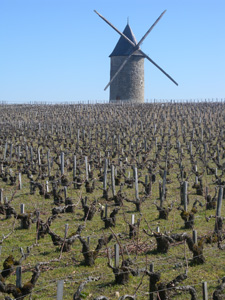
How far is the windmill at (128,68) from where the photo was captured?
2176 inches

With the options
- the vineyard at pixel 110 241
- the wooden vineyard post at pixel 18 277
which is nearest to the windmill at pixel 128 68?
the vineyard at pixel 110 241

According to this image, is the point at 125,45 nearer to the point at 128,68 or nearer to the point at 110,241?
the point at 128,68

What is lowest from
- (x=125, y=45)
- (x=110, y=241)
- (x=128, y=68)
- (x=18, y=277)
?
(x=110, y=241)

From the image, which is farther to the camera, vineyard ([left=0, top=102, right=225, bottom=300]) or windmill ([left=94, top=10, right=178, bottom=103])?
windmill ([left=94, top=10, right=178, bottom=103])

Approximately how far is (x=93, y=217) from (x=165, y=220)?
2193mm

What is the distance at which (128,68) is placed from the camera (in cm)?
5603

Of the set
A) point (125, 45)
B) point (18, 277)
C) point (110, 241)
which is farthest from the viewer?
point (125, 45)

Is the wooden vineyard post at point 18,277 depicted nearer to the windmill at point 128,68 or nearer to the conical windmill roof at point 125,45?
the windmill at point 128,68

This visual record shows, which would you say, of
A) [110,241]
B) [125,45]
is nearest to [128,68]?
[125,45]

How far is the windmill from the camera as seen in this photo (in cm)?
5528

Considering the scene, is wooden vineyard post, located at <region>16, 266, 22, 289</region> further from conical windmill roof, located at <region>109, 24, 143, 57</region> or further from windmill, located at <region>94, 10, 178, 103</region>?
conical windmill roof, located at <region>109, 24, 143, 57</region>

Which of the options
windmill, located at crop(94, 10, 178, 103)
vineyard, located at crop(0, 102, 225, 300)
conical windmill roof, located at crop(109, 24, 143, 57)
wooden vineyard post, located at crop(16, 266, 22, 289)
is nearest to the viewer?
wooden vineyard post, located at crop(16, 266, 22, 289)

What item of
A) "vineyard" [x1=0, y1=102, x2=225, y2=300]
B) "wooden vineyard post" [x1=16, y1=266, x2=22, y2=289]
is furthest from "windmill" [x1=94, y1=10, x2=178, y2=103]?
"wooden vineyard post" [x1=16, y1=266, x2=22, y2=289]

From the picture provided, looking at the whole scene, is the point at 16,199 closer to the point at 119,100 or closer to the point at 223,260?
the point at 223,260
